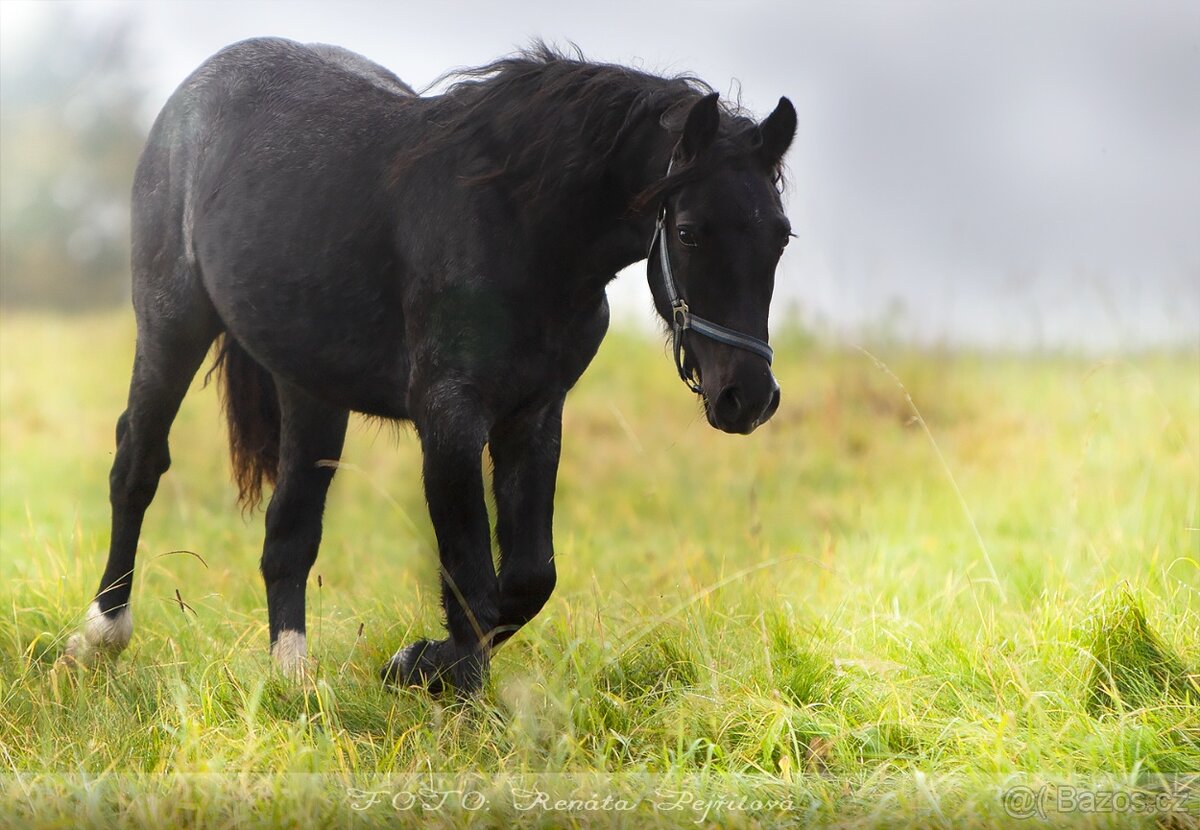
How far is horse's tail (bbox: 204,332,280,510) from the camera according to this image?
5312 mm

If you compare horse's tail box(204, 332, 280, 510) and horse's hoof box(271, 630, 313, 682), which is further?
horse's tail box(204, 332, 280, 510)

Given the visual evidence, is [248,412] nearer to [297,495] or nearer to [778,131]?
[297,495]

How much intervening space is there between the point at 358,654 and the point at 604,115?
2.28 metres

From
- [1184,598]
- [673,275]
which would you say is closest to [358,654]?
[673,275]

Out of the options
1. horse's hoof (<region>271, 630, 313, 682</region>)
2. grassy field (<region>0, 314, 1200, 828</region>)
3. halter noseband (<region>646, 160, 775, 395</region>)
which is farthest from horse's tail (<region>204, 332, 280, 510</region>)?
halter noseband (<region>646, 160, 775, 395</region>)

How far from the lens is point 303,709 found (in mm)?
3854

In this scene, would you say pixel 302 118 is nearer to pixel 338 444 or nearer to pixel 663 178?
pixel 338 444

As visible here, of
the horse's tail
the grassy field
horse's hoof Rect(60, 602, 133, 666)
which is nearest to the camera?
the grassy field

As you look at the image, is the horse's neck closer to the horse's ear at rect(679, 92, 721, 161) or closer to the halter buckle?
the horse's ear at rect(679, 92, 721, 161)

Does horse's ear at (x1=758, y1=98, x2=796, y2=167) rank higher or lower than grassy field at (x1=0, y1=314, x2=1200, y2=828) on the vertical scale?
higher

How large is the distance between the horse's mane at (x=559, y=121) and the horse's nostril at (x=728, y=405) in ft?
2.15

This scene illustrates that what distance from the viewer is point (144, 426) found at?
5.16 m

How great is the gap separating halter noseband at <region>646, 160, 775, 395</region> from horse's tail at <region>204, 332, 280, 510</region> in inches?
94.3

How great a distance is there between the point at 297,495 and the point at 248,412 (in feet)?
1.77
